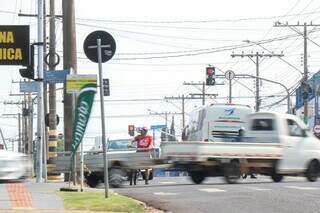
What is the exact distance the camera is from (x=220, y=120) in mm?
34094

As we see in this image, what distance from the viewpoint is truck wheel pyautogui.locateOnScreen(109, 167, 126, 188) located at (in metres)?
20.8

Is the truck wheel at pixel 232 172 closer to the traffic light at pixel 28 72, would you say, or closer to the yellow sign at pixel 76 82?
the traffic light at pixel 28 72

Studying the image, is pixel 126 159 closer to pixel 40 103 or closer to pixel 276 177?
pixel 40 103

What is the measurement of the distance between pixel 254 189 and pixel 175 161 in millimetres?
4448

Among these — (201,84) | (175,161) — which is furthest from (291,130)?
(201,84)

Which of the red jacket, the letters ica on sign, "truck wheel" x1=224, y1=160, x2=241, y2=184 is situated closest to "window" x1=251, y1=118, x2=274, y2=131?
"truck wheel" x1=224, y1=160, x2=241, y2=184

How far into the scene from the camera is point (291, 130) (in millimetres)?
22203

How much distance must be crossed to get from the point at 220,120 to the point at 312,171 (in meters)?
12.2

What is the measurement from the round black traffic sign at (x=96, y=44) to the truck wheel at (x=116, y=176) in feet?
23.9

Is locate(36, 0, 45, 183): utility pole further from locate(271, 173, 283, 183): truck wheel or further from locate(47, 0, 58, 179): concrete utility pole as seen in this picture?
locate(271, 173, 283, 183): truck wheel

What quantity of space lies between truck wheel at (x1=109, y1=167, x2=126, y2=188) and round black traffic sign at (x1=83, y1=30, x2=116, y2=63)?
7299 millimetres

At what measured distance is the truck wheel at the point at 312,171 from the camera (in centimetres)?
2209

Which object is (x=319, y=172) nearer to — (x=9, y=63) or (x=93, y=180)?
(x=93, y=180)

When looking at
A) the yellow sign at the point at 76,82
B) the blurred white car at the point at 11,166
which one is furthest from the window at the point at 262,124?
Result: the yellow sign at the point at 76,82
